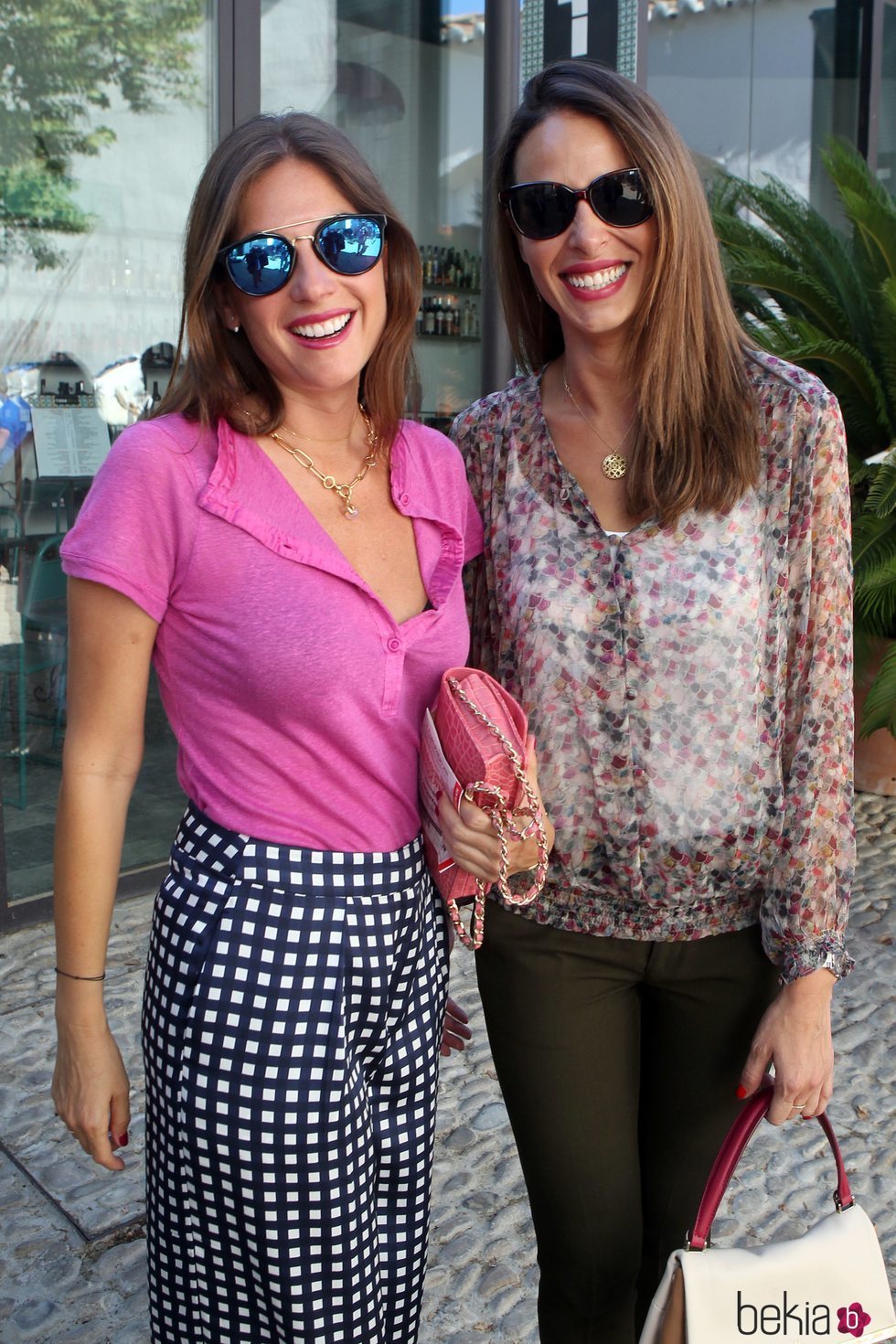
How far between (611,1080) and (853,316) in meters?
5.61

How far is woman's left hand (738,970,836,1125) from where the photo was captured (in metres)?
1.77

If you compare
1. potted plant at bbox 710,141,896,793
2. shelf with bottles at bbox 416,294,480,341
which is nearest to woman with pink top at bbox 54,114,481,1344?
shelf with bottles at bbox 416,294,480,341

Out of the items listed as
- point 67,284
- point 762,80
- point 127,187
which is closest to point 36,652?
point 67,284

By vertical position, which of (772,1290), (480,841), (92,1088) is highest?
(480,841)

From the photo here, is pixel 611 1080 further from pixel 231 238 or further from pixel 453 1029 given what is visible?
pixel 231 238

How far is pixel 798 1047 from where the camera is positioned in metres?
1.77

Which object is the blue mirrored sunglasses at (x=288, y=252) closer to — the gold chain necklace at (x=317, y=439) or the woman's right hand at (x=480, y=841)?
the gold chain necklace at (x=317, y=439)

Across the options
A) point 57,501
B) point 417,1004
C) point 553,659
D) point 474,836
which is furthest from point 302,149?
point 57,501

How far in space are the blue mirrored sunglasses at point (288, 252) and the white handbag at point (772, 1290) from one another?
1279 mm

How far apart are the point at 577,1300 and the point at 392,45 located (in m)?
5.27

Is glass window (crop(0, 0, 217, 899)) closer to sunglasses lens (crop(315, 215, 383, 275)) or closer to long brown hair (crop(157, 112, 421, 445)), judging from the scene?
long brown hair (crop(157, 112, 421, 445))

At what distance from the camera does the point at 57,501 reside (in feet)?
15.1

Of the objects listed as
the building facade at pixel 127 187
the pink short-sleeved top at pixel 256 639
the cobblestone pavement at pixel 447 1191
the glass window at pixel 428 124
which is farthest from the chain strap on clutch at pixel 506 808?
the glass window at pixel 428 124

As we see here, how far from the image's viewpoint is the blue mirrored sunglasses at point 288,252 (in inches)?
66.4
